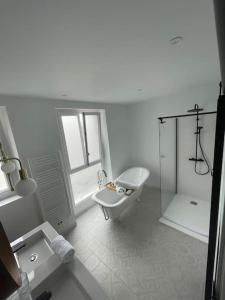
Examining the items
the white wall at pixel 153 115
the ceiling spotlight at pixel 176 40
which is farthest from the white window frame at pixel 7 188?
the white wall at pixel 153 115

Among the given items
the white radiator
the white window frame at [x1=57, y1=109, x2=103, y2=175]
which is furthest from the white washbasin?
the white radiator

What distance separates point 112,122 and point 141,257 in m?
2.70

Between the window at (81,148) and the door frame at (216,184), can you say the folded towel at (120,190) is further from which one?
the door frame at (216,184)

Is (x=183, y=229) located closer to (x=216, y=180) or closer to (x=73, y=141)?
(x=216, y=180)

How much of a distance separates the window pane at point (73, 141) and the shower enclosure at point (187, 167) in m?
1.84

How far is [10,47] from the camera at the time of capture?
2.76ft

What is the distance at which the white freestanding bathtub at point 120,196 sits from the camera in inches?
94.2

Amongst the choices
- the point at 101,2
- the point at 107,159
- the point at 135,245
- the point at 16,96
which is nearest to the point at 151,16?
the point at 101,2

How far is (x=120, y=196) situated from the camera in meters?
2.94

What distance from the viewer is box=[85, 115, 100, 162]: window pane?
10.4ft

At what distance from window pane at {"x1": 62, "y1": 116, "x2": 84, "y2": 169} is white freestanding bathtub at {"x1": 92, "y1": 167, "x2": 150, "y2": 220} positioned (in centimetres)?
82

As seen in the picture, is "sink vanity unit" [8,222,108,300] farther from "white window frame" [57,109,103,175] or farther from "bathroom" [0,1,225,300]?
"white window frame" [57,109,103,175]

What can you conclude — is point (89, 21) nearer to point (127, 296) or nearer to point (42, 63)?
point (42, 63)

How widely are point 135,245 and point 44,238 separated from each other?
139cm
